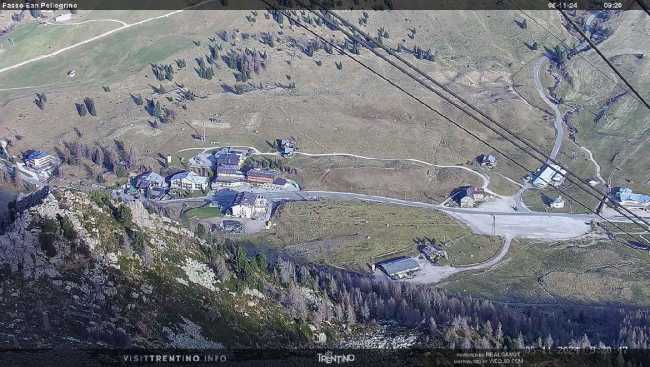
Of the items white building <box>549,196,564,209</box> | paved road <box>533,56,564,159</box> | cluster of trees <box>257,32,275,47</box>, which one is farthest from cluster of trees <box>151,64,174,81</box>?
white building <box>549,196,564,209</box>

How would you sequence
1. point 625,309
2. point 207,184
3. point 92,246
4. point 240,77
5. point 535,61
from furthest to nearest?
point 535,61 < point 240,77 < point 207,184 < point 625,309 < point 92,246

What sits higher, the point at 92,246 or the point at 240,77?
the point at 92,246

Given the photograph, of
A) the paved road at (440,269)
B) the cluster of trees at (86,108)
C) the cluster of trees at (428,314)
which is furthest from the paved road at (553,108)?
the cluster of trees at (86,108)

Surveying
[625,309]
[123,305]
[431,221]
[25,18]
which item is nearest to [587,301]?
[625,309]

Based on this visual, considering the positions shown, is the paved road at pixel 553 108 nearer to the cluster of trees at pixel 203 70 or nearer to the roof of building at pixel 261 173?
the roof of building at pixel 261 173

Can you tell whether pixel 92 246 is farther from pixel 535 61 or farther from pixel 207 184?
pixel 535 61

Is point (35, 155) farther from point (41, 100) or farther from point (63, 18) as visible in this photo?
point (63, 18)
